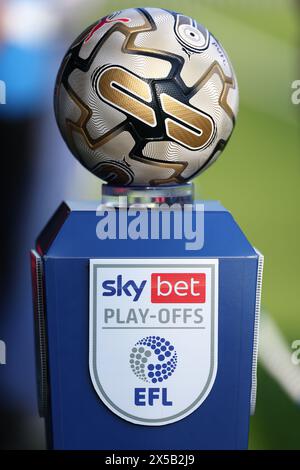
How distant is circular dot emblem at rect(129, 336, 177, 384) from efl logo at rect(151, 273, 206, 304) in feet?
0.28

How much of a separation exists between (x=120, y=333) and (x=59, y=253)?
0.21 metres

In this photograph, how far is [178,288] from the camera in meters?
1.70

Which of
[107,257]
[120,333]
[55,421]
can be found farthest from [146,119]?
[55,421]

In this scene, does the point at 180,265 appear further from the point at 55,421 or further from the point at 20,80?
the point at 20,80

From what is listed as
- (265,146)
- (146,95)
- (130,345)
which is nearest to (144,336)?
(130,345)

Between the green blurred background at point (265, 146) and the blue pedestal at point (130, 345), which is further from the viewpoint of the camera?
the green blurred background at point (265, 146)

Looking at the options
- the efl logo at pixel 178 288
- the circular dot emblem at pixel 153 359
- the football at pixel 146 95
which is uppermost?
the football at pixel 146 95

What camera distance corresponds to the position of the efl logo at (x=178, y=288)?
169cm

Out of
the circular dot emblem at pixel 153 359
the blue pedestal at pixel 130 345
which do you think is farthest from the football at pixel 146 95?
the circular dot emblem at pixel 153 359

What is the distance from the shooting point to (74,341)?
1712mm

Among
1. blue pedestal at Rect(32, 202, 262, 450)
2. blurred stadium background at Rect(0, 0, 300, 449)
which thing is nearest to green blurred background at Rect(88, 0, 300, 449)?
blurred stadium background at Rect(0, 0, 300, 449)

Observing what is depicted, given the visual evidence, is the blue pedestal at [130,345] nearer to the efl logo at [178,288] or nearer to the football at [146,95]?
the efl logo at [178,288]

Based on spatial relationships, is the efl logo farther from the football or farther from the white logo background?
the football

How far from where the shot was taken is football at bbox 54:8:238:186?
1.67 meters
